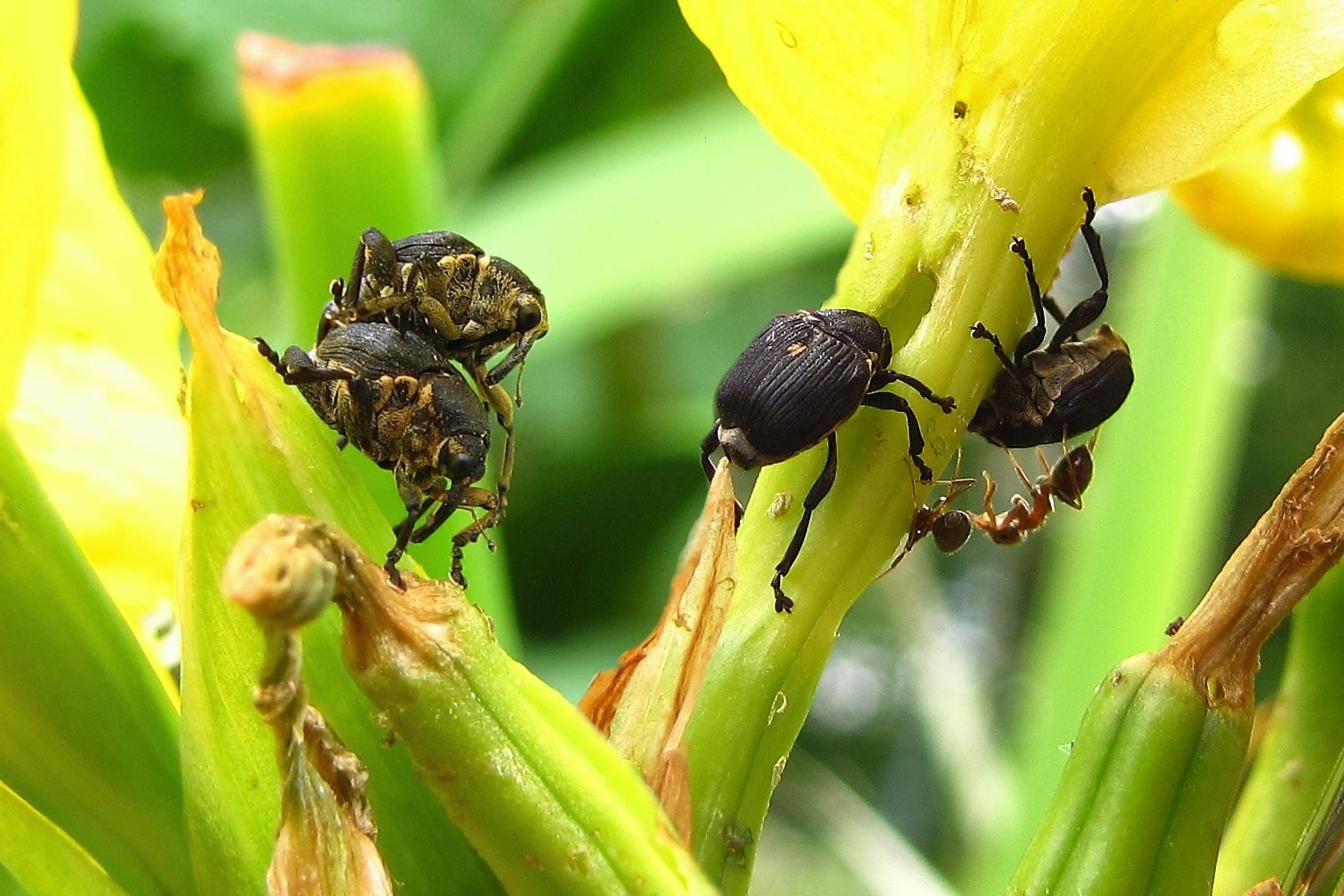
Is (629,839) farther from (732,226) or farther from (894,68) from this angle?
(732,226)

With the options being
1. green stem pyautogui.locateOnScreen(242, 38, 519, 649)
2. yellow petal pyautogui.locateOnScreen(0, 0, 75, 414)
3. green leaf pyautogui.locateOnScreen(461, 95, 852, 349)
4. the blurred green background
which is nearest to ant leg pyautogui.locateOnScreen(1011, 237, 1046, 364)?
yellow petal pyautogui.locateOnScreen(0, 0, 75, 414)

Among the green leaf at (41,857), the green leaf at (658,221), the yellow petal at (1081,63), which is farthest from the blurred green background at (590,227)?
the green leaf at (41,857)

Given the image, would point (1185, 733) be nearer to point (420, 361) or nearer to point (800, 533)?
point (800, 533)

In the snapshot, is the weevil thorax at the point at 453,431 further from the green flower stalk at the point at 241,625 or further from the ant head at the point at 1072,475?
the ant head at the point at 1072,475

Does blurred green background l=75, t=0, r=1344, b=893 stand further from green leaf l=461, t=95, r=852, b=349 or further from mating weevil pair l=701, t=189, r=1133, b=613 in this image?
mating weevil pair l=701, t=189, r=1133, b=613

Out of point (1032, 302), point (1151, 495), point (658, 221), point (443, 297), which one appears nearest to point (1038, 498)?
point (1032, 302)

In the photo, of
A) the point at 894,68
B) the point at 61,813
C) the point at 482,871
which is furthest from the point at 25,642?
the point at 894,68

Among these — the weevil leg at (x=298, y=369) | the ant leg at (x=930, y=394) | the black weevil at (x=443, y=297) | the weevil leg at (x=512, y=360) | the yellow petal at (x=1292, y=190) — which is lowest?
the weevil leg at (x=512, y=360)
